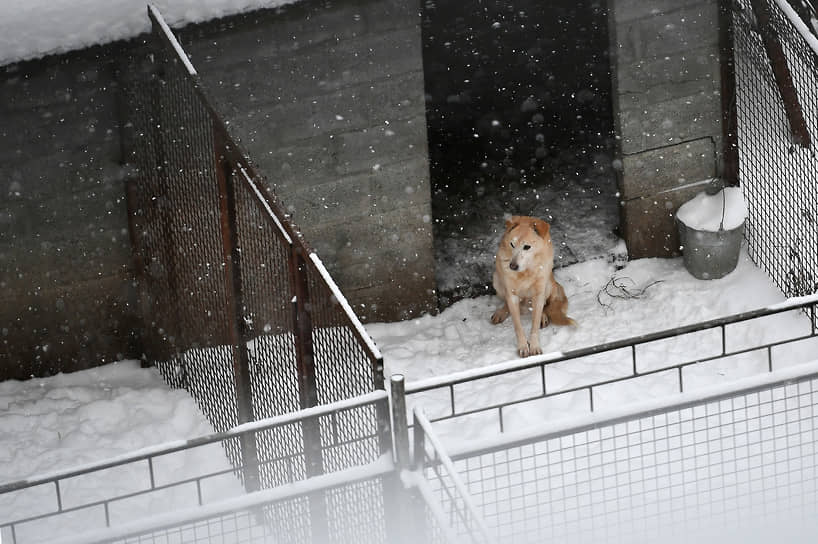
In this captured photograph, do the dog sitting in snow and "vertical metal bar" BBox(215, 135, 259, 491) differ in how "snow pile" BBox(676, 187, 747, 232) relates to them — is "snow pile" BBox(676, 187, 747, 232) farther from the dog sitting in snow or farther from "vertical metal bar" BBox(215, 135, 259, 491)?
"vertical metal bar" BBox(215, 135, 259, 491)

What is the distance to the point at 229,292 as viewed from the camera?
683 centimetres

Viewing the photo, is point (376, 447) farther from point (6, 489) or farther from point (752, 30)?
point (752, 30)

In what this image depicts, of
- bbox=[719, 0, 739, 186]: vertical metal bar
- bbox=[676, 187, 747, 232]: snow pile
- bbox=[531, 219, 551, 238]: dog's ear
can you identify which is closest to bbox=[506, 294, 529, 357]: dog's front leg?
bbox=[531, 219, 551, 238]: dog's ear

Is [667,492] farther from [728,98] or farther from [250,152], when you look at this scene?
[728,98]

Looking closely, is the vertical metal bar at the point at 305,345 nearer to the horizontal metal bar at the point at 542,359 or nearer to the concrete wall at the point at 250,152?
the horizontal metal bar at the point at 542,359

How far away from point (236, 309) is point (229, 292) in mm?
94

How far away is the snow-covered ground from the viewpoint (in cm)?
760

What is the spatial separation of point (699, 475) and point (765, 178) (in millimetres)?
2881

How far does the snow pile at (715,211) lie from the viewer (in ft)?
30.1

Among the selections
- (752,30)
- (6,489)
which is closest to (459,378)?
(6,489)

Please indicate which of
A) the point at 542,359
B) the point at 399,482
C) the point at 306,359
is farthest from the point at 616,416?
the point at 306,359

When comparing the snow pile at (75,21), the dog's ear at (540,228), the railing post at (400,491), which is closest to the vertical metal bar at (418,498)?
the railing post at (400,491)

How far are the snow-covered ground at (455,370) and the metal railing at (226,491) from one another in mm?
30

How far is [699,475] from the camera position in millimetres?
7129
